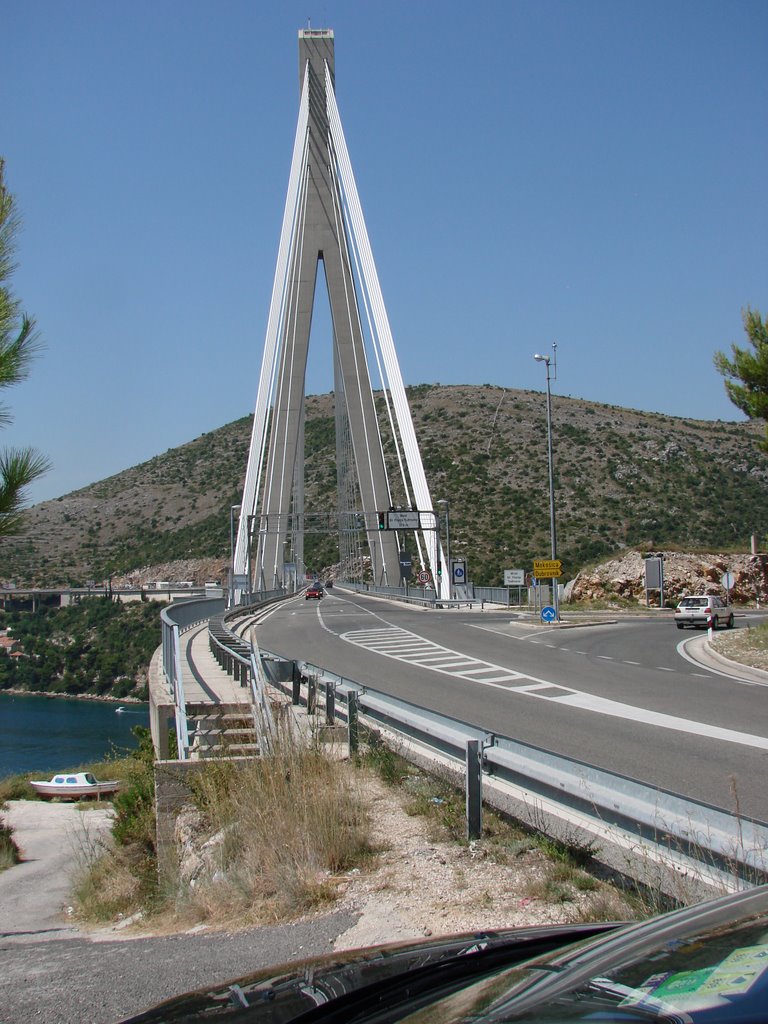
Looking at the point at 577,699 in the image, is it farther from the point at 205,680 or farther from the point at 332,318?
the point at 332,318

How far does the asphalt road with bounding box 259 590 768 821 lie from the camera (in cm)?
901

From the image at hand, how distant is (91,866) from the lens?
948cm

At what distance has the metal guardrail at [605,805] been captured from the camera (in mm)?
4133

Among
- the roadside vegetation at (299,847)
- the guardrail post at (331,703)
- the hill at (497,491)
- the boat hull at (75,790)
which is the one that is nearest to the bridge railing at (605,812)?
the roadside vegetation at (299,847)

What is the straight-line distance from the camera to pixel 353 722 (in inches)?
344

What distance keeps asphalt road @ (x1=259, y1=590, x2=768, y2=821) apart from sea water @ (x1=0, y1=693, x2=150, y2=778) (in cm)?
881

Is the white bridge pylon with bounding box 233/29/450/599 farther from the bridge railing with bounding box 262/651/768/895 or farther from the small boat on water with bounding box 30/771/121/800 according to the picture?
the bridge railing with bounding box 262/651/768/895

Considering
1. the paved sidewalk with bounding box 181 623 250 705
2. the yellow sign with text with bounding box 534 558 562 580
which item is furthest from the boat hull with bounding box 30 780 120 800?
the yellow sign with text with bounding box 534 558 562 580

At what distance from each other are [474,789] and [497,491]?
86.5 m

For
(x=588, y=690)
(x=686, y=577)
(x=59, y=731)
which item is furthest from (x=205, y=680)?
(x=686, y=577)

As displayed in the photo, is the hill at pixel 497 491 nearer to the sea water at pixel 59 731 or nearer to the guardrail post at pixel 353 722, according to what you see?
the sea water at pixel 59 731

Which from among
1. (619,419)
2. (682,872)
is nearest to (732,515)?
(619,419)

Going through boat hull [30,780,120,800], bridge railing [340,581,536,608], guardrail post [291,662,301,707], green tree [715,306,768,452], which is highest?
green tree [715,306,768,452]

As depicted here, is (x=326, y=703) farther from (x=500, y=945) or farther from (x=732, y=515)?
(x=732, y=515)
